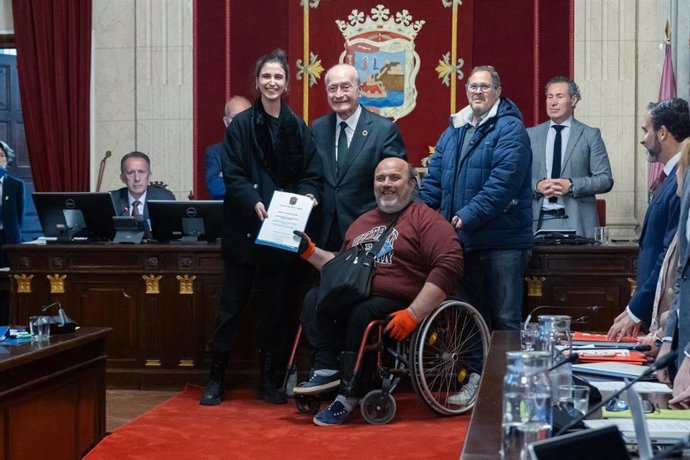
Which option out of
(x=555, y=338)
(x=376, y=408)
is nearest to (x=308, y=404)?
(x=376, y=408)

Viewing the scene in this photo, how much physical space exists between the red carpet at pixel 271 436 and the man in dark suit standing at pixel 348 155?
0.93 metres

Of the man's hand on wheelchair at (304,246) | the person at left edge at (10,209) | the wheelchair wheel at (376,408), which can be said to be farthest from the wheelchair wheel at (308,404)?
the person at left edge at (10,209)

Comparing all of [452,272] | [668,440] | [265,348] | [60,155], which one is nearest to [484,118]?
[452,272]

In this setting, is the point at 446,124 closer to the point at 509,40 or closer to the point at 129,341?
the point at 509,40

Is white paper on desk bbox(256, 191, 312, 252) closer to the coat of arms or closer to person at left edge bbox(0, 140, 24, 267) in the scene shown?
person at left edge bbox(0, 140, 24, 267)

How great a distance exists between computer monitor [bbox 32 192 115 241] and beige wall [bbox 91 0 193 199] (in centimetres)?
203

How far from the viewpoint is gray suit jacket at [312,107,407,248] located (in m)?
4.95

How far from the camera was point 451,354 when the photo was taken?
4.71m

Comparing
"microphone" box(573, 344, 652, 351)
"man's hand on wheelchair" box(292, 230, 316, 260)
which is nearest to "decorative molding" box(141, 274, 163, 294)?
"man's hand on wheelchair" box(292, 230, 316, 260)

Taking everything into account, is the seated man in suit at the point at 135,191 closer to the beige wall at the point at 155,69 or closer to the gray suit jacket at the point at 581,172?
the beige wall at the point at 155,69

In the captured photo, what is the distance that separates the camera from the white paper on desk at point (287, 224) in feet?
15.4

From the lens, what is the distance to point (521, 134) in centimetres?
489

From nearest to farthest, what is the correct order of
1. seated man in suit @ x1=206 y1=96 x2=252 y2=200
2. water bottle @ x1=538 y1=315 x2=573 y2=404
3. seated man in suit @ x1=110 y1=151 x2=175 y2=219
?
water bottle @ x1=538 y1=315 x2=573 y2=404 → seated man in suit @ x1=110 y1=151 x2=175 y2=219 → seated man in suit @ x1=206 y1=96 x2=252 y2=200

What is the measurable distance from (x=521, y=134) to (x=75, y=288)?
2629 mm
